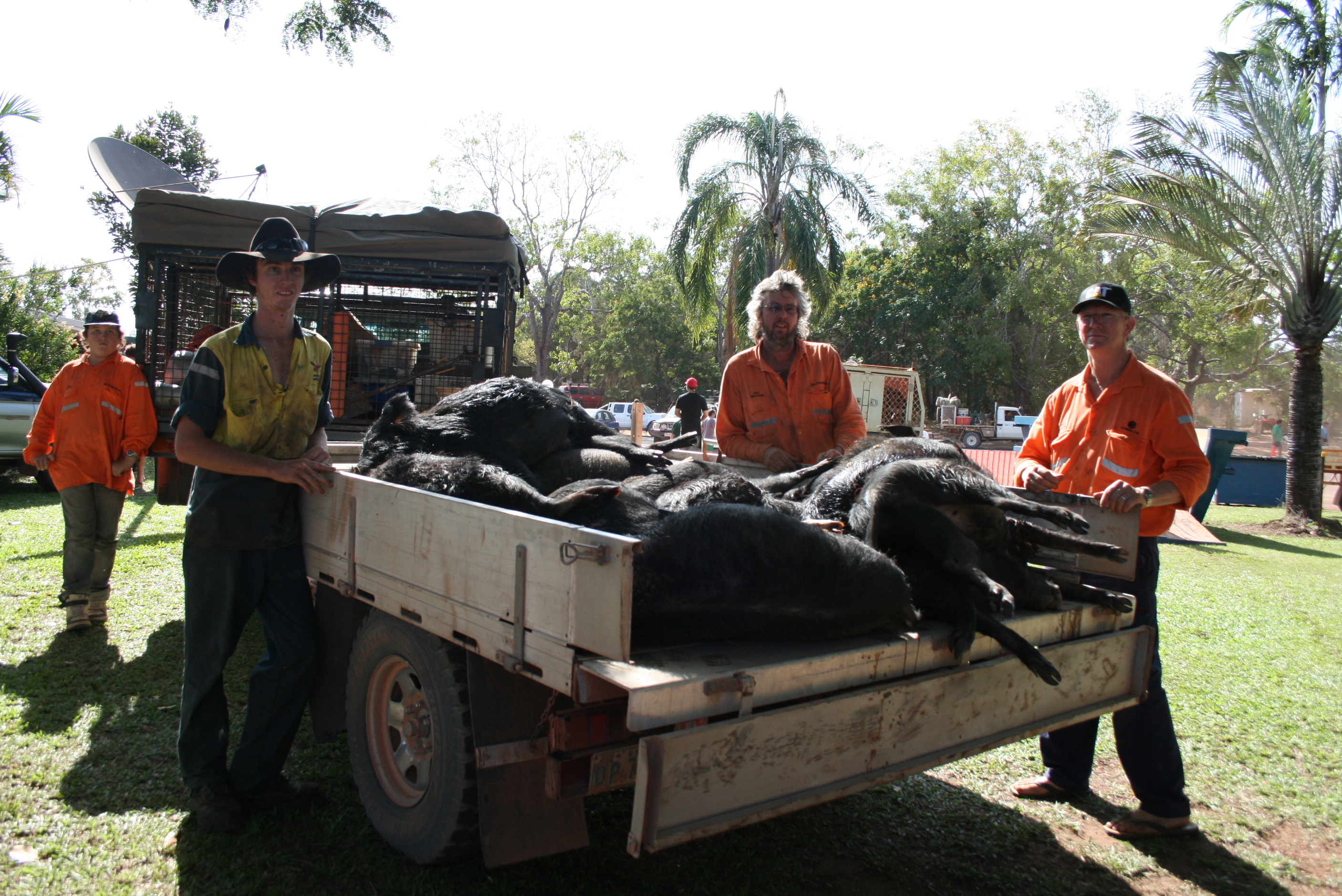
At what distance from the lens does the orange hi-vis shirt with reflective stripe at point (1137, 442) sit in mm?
3504

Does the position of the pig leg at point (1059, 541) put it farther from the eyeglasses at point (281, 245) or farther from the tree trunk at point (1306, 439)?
the tree trunk at point (1306, 439)

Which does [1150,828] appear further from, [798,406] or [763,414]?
[763,414]

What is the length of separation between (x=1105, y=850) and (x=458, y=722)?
8.76 feet

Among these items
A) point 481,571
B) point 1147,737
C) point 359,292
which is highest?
point 359,292

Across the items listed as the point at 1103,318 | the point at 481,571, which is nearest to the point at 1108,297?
the point at 1103,318

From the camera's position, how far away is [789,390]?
4.89 meters

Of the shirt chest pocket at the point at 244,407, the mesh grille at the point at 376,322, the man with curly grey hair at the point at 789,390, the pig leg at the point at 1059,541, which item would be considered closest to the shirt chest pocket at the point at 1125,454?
the pig leg at the point at 1059,541

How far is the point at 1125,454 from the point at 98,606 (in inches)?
246

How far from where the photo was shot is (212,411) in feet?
10.9

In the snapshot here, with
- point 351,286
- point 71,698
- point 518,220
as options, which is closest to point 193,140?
point 518,220

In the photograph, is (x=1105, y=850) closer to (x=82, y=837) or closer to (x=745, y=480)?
(x=745, y=480)

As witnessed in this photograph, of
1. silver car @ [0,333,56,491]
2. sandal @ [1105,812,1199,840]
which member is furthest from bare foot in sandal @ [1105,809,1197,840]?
silver car @ [0,333,56,491]

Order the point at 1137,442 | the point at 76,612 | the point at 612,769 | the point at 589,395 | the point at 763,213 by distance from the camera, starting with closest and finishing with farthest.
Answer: the point at 612,769 < the point at 1137,442 < the point at 76,612 < the point at 763,213 < the point at 589,395

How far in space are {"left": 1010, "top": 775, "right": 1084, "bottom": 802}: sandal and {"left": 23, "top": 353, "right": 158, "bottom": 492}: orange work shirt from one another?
590cm
